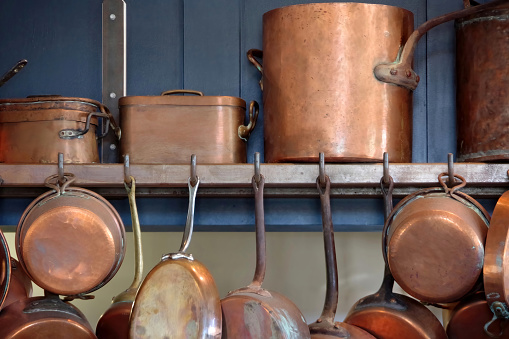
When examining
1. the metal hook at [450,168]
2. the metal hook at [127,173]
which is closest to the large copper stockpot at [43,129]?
the metal hook at [127,173]

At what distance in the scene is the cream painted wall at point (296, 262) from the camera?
2199mm

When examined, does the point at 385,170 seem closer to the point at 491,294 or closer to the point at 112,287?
the point at 491,294

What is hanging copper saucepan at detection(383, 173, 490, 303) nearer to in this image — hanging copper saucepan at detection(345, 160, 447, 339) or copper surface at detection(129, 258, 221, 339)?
hanging copper saucepan at detection(345, 160, 447, 339)

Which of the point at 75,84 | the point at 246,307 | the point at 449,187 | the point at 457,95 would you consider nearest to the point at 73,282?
the point at 246,307

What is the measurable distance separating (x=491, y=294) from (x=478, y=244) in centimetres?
9

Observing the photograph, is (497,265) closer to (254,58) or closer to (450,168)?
(450,168)

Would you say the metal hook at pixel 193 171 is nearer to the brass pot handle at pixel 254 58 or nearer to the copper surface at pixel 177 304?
the copper surface at pixel 177 304

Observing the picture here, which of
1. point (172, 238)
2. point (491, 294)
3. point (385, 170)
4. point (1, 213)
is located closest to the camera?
point (491, 294)

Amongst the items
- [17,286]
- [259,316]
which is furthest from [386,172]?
[17,286]

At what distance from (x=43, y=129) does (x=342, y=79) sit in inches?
24.5

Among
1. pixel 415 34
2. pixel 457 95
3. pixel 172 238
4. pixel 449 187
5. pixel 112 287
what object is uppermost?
pixel 415 34

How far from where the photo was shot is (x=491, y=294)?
1.40 metres

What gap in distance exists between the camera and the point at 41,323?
152 cm

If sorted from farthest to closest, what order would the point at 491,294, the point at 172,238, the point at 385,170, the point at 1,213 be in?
the point at 172,238 → the point at 1,213 → the point at 385,170 → the point at 491,294
